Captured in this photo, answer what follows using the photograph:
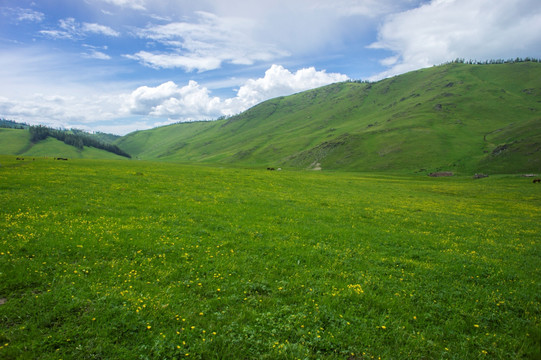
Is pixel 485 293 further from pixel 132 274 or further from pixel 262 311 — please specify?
pixel 132 274

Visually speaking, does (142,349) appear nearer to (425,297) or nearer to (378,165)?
(425,297)

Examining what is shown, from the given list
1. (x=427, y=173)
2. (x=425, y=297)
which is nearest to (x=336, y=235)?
(x=425, y=297)

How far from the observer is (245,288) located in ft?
32.9

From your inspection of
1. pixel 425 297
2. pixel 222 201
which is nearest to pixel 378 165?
pixel 222 201

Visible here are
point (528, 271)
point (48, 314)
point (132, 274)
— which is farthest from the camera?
point (528, 271)

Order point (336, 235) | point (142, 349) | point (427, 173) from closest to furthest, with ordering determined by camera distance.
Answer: point (142, 349) → point (336, 235) → point (427, 173)

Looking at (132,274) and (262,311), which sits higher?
(132,274)

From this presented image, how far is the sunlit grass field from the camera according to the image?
722 cm

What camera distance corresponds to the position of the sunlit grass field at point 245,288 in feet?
23.7

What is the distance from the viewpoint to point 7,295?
8.07 meters

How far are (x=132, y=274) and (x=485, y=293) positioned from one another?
1525cm

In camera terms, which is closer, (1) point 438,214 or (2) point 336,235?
(2) point 336,235

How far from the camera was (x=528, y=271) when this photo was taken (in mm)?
13508

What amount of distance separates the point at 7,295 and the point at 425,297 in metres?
15.4
